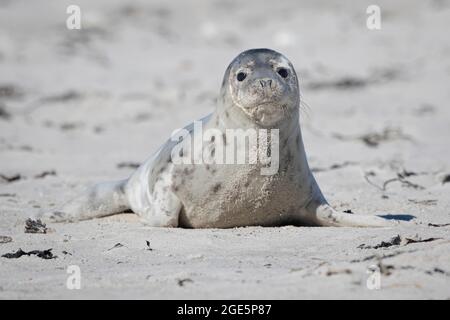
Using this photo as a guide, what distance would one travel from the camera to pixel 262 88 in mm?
4512

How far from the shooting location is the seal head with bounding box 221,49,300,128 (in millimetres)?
4539

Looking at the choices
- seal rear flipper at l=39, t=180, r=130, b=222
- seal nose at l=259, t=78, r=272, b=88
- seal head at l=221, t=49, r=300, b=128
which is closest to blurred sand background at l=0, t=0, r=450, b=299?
seal rear flipper at l=39, t=180, r=130, b=222

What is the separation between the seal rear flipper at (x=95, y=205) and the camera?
546cm

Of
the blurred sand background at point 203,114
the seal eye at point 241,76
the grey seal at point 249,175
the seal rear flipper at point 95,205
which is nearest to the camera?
the blurred sand background at point 203,114

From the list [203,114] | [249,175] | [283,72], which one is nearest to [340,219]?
[249,175]

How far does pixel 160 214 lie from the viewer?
16.1 ft

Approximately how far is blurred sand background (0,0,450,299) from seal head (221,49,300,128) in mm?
577

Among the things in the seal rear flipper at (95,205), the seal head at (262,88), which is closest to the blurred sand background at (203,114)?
the seal rear flipper at (95,205)

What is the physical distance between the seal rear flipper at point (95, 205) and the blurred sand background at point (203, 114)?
0.09 meters

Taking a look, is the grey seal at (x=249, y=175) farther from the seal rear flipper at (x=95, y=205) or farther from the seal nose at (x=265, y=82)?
the seal rear flipper at (x=95, y=205)

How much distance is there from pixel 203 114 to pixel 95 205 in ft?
13.7

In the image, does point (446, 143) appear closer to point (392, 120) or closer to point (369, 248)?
point (392, 120)

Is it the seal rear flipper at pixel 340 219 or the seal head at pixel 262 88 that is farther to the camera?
the seal rear flipper at pixel 340 219

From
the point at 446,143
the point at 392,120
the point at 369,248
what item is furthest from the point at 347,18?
the point at 369,248
